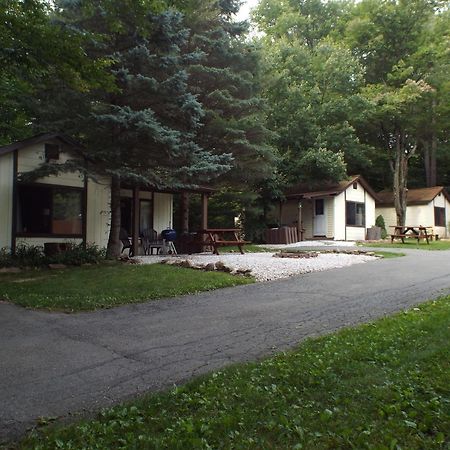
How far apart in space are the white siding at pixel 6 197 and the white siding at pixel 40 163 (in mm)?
272

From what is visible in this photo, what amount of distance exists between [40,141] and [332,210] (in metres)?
17.5

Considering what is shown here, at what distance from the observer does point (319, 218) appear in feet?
90.5

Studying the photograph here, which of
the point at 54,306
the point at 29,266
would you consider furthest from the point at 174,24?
the point at 54,306

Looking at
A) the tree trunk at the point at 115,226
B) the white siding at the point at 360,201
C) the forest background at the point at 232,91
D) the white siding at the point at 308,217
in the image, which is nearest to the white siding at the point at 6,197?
the forest background at the point at 232,91

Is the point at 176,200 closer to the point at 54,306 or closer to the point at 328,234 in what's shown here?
the point at 328,234

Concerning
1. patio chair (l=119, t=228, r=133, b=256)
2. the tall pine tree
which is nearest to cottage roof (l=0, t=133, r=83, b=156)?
→ the tall pine tree

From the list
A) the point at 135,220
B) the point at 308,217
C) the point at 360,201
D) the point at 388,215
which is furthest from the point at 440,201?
the point at 135,220

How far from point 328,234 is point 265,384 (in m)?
23.5

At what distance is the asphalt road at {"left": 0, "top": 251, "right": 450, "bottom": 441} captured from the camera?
404 cm

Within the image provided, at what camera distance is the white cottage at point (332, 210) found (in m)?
26.6

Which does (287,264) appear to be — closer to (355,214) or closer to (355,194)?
(355,214)

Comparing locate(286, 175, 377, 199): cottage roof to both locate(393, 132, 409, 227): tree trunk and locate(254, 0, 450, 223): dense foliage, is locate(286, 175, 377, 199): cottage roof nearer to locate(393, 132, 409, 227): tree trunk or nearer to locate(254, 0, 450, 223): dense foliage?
locate(254, 0, 450, 223): dense foliage

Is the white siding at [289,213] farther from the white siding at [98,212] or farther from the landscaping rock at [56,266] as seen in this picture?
the landscaping rock at [56,266]

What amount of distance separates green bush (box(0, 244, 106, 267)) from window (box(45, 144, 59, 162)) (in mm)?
2706
